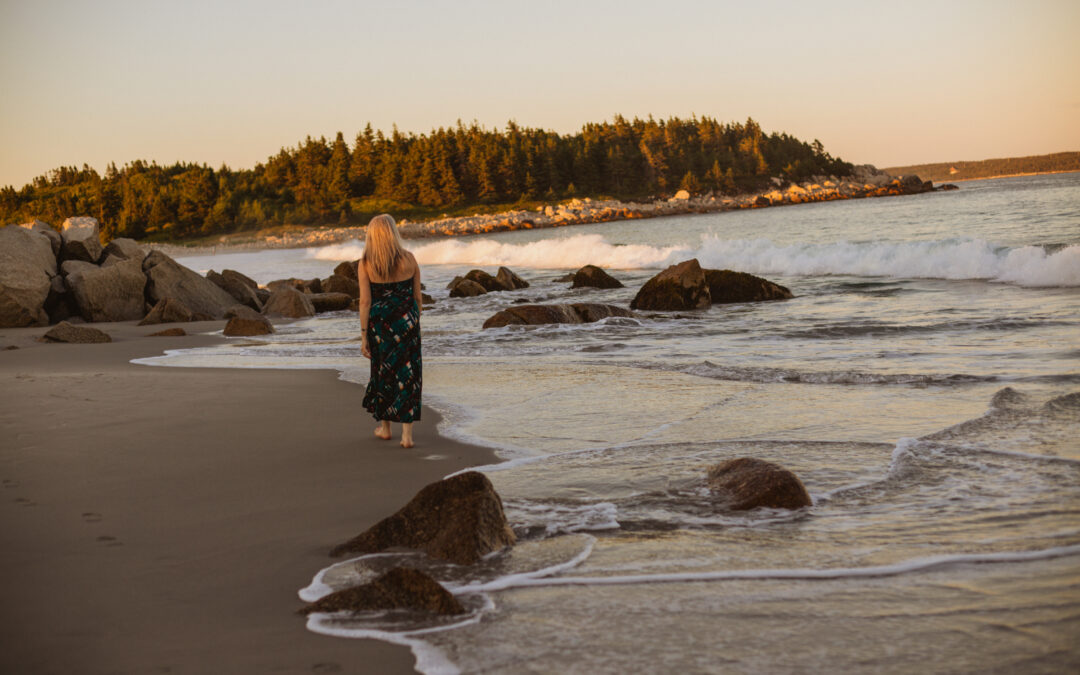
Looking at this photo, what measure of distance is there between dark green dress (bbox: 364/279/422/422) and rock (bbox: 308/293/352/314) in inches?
587

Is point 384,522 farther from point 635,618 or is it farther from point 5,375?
point 5,375

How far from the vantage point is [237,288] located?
21969 millimetres

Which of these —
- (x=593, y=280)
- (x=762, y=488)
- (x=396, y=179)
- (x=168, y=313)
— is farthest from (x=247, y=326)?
(x=396, y=179)

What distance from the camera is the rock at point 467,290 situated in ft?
74.8

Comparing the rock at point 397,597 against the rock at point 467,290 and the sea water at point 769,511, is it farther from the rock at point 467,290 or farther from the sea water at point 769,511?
the rock at point 467,290

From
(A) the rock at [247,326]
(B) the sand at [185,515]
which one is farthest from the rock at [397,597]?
(A) the rock at [247,326]

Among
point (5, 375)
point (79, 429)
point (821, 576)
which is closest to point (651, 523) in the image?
point (821, 576)

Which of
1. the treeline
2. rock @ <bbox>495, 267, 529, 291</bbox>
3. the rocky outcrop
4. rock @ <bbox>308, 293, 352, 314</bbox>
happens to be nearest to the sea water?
the rocky outcrop

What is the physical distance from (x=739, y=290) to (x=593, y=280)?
617 centimetres

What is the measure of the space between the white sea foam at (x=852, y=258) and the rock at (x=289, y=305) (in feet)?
44.1

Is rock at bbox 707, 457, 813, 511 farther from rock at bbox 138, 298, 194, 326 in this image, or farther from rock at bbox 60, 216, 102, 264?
rock at bbox 60, 216, 102, 264

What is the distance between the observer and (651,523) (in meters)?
4.40

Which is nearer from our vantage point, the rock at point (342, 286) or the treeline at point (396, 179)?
the rock at point (342, 286)

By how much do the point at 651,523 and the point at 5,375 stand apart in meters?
8.82
